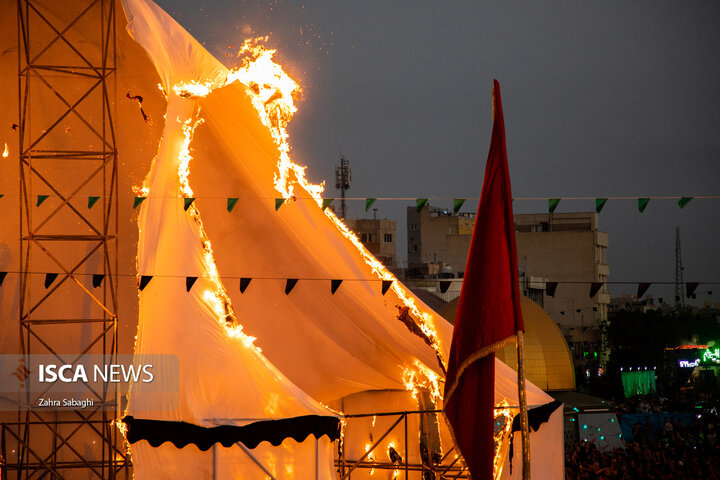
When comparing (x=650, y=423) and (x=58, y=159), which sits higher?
(x=58, y=159)

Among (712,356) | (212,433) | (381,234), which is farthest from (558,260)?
(212,433)

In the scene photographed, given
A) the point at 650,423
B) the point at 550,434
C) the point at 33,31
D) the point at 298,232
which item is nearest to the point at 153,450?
the point at 298,232

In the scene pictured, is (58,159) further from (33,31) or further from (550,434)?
(550,434)

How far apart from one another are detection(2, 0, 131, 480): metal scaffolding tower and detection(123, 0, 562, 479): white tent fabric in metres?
1.74

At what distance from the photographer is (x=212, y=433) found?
835 centimetres

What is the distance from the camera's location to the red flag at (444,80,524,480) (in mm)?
7062

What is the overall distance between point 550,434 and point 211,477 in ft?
14.2

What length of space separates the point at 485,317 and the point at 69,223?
6926mm

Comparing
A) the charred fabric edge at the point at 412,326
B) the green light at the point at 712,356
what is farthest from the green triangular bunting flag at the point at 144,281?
the green light at the point at 712,356

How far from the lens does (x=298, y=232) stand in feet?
34.9

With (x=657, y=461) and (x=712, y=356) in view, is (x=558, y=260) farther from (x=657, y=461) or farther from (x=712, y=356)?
(x=657, y=461)

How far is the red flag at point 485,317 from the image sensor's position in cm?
706

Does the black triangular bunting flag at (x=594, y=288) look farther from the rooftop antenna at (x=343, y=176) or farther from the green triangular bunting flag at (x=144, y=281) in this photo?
the rooftop antenna at (x=343, y=176)

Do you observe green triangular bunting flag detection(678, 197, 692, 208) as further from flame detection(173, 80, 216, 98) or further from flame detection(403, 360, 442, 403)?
flame detection(173, 80, 216, 98)
